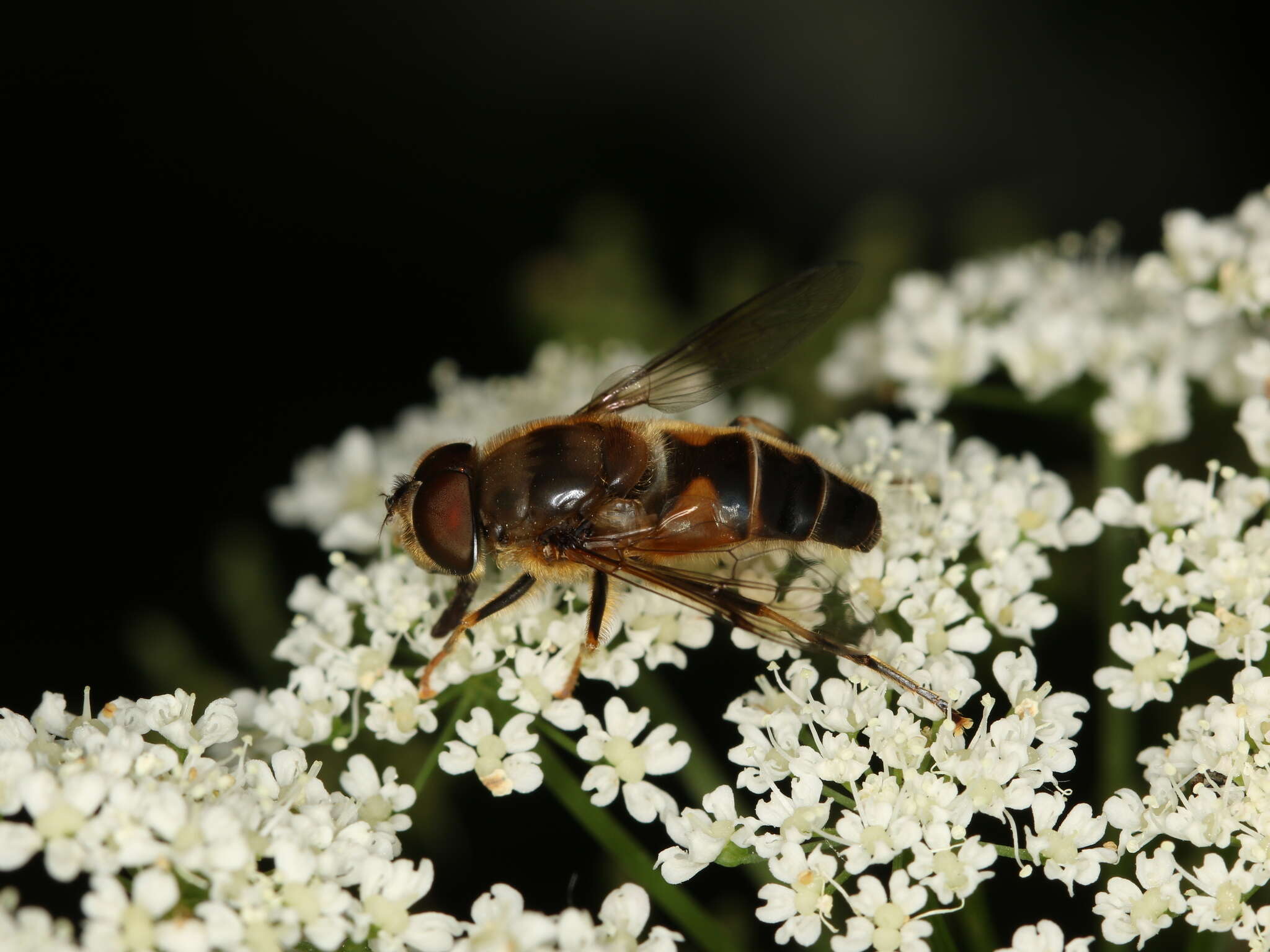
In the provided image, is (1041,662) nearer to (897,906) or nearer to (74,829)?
(897,906)

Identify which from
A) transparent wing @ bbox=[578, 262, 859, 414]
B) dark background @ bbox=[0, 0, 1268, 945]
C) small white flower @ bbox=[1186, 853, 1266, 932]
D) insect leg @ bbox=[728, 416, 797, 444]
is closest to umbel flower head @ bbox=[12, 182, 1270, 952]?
small white flower @ bbox=[1186, 853, 1266, 932]

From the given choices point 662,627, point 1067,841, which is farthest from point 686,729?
point 1067,841

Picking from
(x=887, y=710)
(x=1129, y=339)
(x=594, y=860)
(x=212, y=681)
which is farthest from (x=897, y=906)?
(x=212, y=681)

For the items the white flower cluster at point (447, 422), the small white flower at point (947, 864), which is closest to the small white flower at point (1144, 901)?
the small white flower at point (947, 864)

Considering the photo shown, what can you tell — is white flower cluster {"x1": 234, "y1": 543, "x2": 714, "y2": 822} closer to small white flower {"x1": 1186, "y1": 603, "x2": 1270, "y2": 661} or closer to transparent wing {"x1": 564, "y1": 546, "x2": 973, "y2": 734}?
transparent wing {"x1": 564, "y1": 546, "x2": 973, "y2": 734}

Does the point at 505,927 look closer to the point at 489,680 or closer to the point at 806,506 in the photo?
the point at 489,680

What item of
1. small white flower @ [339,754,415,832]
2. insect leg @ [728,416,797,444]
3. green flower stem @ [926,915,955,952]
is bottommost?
green flower stem @ [926,915,955,952]
